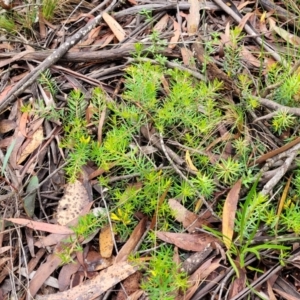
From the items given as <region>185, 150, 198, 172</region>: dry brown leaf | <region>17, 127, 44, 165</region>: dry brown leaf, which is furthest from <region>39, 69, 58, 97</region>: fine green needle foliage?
<region>185, 150, 198, 172</region>: dry brown leaf

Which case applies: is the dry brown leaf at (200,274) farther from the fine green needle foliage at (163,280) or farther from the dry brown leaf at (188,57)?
the dry brown leaf at (188,57)

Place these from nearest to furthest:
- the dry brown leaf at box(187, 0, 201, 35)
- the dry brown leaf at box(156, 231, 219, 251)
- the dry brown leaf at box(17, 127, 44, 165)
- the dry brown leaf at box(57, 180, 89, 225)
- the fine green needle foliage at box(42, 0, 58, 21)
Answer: the dry brown leaf at box(156, 231, 219, 251)
the dry brown leaf at box(57, 180, 89, 225)
the dry brown leaf at box(17, 127, 44, 165)
the dry brown leaf at box(187, 0, 201, 35)
the fine green needle foliage at box(42, 0, 58, 21)

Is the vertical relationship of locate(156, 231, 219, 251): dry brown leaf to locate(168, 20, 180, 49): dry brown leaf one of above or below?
below

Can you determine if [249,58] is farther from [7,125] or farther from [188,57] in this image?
[7,125]

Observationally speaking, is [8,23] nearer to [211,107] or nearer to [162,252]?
[211,107]

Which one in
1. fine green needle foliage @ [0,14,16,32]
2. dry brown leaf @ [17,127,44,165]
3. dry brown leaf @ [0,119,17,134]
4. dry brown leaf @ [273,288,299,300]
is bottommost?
dry brown leaf @ [273,288,299,300]

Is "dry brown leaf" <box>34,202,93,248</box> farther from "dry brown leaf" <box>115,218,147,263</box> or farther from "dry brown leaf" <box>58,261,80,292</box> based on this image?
"dry brown leaf" <box>115,218,147,263</box>

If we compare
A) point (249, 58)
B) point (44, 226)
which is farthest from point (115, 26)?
point (44, 226)
